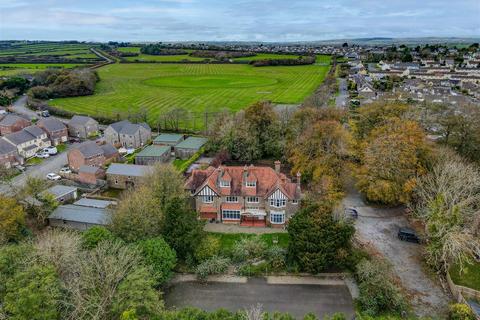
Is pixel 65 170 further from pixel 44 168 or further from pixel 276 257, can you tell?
pixel 276 257

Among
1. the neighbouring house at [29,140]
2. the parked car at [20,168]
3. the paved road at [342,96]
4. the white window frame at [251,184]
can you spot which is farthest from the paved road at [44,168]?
the paved road at [342,96]

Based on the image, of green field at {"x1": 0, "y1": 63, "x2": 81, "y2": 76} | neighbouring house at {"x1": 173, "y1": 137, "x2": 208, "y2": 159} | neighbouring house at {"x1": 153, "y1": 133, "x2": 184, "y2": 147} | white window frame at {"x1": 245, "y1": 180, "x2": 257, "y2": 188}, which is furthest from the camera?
green field at {"x1": 0, "y1": 63, "x2": 81, "y2": 76}

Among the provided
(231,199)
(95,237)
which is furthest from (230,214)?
(95,237)

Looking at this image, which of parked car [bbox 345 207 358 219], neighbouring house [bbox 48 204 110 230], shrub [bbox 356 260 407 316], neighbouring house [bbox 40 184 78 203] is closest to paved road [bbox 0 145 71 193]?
neighbouring house [bbox 40 184 78 203]

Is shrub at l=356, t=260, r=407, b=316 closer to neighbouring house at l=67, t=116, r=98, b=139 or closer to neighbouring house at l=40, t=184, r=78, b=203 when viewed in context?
neighbouring house at l=40, t=184, r=78, b=203

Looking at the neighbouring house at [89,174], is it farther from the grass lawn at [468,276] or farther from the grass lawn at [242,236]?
the grass lawn at [468,276]

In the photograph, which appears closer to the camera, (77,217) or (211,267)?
(211,267)

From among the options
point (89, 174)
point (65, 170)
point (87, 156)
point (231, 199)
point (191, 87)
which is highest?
point (191, 87)
